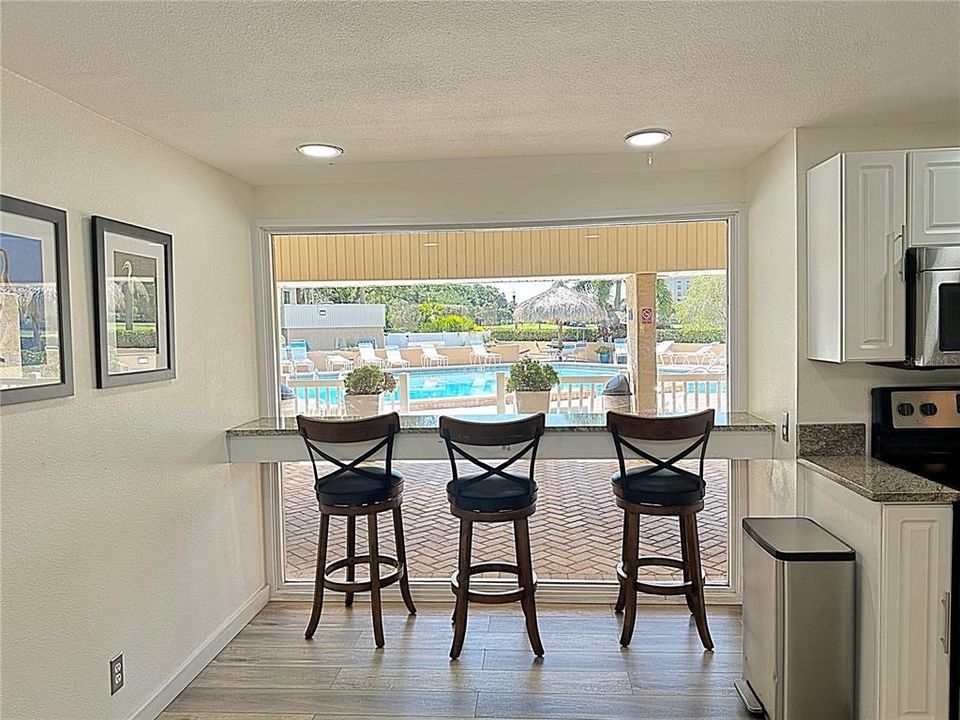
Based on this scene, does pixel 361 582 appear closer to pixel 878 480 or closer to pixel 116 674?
pixel 116 674

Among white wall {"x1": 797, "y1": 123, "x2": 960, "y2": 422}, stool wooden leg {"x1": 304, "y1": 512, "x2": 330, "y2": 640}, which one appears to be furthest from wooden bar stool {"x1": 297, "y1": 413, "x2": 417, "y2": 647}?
white wall {"x1": 797, "y1": 123, "x2": 960, "y2": 422}

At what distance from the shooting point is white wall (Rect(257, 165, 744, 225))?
384 centimetres

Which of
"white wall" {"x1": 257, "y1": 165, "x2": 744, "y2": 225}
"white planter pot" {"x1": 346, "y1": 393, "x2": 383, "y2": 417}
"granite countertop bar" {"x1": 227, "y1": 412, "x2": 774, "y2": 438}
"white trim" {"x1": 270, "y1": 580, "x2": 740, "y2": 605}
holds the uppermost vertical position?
"white wall" {"x1": 257, "y1": 165, "x2": 744, "y2": 225}

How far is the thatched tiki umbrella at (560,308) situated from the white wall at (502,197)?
17.9 inches

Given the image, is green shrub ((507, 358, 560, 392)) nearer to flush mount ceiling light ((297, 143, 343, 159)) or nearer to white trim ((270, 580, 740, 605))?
white trim ((270, 580, 740, 605))

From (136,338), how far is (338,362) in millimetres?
1506

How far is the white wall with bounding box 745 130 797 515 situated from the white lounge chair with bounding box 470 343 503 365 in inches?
54.0

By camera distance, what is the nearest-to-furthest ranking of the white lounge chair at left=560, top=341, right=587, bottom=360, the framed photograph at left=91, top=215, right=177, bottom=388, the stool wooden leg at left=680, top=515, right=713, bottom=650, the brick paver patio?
1. the framed photograph at left=91, top=215, right=177, bottom=388
2. the stool wooden leg at left=680, top=515, right=713, bottom=650
3. the white lounge chair at left=560, top=341, right=587, bottom=360
4. the brick paver patio

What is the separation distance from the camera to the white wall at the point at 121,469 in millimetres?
2186

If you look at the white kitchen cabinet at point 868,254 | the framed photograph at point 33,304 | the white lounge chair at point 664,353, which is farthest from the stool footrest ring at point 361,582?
the white kitchen cabinet at point 868,254

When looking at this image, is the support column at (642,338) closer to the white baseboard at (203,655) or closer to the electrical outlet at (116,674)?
the white baseboard at (203,655)

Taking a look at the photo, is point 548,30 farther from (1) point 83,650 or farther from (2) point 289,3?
(1) point 83,650

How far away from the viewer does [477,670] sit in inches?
127

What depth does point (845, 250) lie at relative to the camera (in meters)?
2.78
